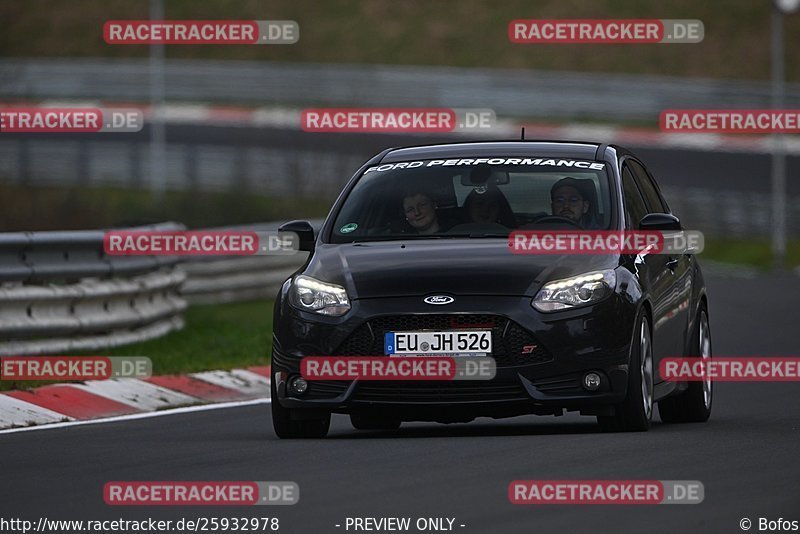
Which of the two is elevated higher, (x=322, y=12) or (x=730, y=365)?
(x=322, y=12)

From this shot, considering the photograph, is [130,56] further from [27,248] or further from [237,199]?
[27,248]

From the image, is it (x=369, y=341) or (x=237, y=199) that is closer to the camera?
(x=369, y=341)

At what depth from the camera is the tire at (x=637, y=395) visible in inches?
410

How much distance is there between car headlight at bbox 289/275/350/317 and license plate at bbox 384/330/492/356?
327 millimetres

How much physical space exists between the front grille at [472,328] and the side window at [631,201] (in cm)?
129

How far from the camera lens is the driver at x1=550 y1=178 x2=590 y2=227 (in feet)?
36.4

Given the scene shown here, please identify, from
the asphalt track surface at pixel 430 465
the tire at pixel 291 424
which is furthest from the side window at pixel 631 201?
the tire at pixel 291 424

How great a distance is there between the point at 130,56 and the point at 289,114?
1736 cm

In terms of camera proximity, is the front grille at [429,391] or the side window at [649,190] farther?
the side window at [649,190]

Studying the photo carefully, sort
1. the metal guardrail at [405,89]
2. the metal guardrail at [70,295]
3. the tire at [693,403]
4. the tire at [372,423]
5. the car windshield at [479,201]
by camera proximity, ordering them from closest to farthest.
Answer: the car windshield at [479,201], the tire at [372,423], the tire at [693,403], the metal guardrail at [70,295], the metal guardrail at [405,89]

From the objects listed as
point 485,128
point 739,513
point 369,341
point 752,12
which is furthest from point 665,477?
point 752,12

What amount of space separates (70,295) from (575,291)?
5966mm

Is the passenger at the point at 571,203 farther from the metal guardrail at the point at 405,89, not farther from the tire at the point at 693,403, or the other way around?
the metal guardrail at the point at 405,89

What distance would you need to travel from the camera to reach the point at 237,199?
Result: 1233 inches
